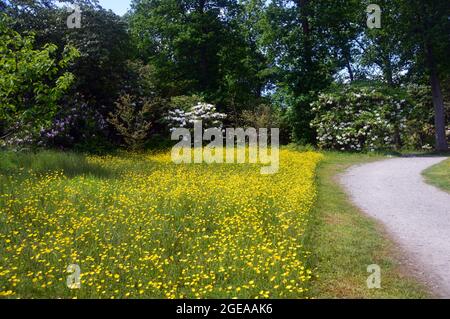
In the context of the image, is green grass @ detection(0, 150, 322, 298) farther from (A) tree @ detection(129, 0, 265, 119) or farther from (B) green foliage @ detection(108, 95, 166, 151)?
(A) tree @ detection(129, 0, 265, 119)

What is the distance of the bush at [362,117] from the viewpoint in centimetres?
2243

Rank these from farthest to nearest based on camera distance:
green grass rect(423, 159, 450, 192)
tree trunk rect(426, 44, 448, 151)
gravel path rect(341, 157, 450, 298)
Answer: tree trunk rect(426, 44, 448, 151) → green grass rect(423, 159, 450, 192) → gravel path rect(341, 157, 450, 298)

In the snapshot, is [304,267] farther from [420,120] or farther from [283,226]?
[420,120]

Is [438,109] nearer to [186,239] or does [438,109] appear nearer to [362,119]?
[362,119]

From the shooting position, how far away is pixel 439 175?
45.6ft

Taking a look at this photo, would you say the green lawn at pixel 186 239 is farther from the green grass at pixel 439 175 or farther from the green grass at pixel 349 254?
the green grass at pixel 439 175

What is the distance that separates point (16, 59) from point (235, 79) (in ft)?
74.4

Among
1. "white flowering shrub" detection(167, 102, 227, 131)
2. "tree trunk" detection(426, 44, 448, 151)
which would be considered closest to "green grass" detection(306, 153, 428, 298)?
"white flowering shrub" detection(167, 102, 227, 131)

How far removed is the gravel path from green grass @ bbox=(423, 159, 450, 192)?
0.26 metres

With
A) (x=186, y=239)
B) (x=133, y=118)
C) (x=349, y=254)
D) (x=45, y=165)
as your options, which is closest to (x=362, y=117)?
(x=133, y=118)

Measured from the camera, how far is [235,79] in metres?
33.2

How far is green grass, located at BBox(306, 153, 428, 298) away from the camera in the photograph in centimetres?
555

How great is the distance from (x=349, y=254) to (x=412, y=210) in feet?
12.2

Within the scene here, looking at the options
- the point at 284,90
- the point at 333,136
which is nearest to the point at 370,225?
the point at 333,136
